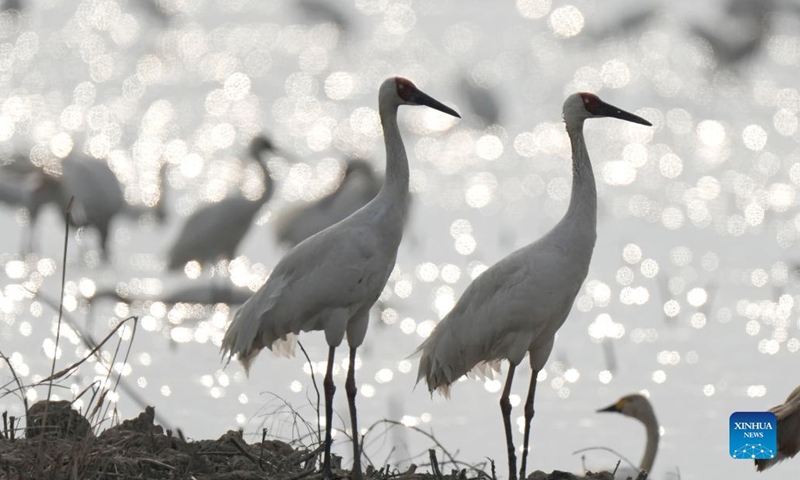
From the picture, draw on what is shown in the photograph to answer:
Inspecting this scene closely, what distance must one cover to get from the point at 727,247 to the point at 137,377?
808 centimetres

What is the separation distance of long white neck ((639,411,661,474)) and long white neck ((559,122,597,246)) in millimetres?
2129

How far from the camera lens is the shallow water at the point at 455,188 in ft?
41.5

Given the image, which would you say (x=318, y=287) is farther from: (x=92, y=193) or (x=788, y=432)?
(x=92, y=193)

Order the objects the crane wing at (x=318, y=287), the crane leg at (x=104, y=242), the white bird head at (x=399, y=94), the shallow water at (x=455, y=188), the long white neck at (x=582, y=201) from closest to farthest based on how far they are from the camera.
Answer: the crane wing at (x=318, y=287), the long white neck at (x=582, y=201), the white bird head at (x=399, y=94), the shallow water at (x=455, y=188), the crane leg at (x=104, y=242)

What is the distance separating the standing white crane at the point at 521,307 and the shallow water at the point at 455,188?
0.63m

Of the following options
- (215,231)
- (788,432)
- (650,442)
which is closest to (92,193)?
(215,231)

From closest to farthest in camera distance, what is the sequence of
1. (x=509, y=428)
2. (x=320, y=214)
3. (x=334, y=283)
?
(x=334, y=283) < (x=509, y=428) < (x=320, y=214)

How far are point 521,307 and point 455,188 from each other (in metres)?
14.5

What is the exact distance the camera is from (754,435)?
8258mm

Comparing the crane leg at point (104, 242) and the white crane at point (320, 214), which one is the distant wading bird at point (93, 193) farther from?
the white crane at point (320, 214)

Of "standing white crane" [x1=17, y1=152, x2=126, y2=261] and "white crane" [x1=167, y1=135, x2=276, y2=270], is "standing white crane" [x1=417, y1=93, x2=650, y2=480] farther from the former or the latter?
"standing white crane" [x1=17, y1=152, x2=126, y2=261]

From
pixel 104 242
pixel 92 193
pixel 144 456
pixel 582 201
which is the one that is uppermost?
pixel 92 193

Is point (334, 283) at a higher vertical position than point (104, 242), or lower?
lower

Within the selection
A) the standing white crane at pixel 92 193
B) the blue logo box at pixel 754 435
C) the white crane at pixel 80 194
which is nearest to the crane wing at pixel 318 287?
the blue logo box at pixel 754 435
